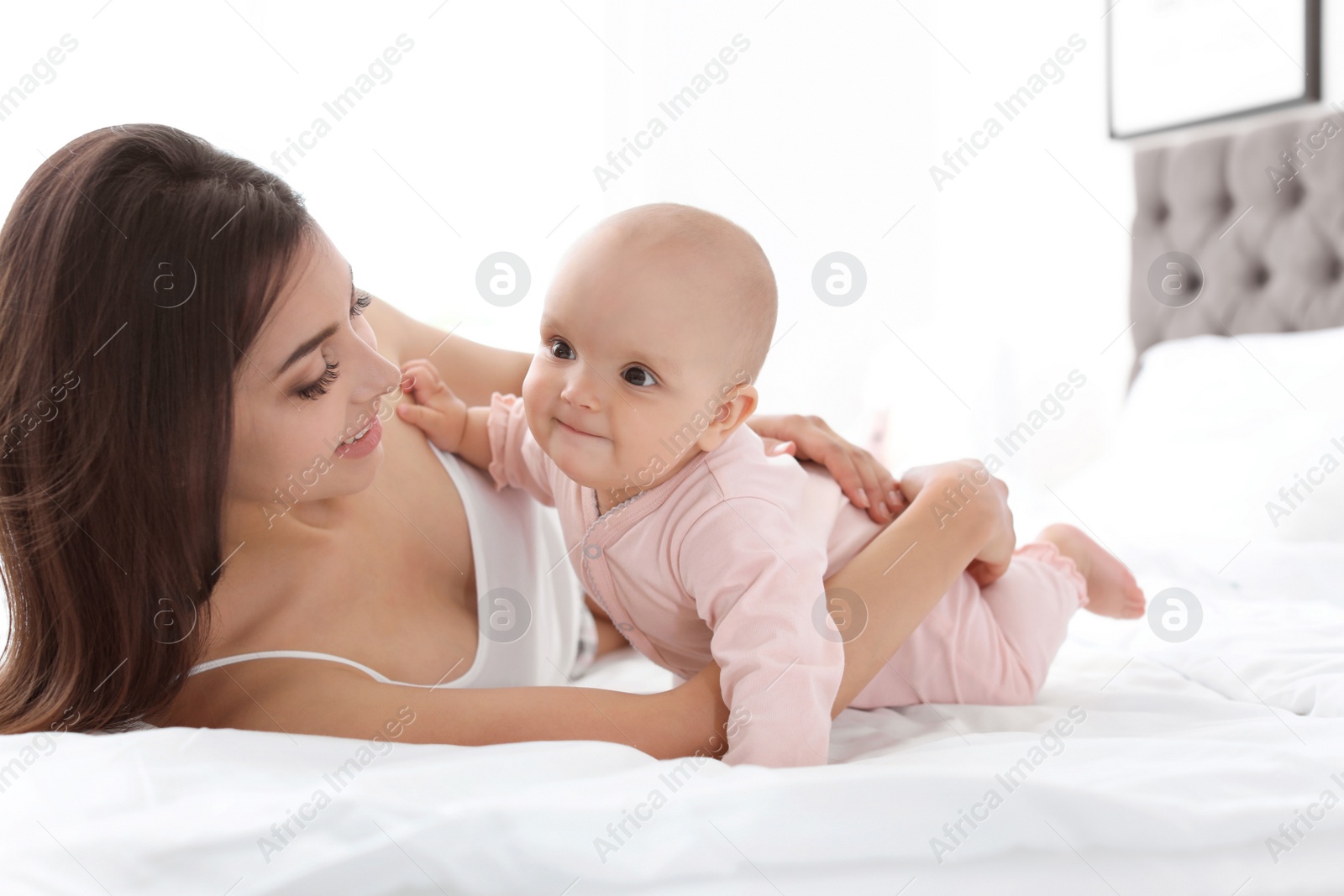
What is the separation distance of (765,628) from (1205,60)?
98.0 inches

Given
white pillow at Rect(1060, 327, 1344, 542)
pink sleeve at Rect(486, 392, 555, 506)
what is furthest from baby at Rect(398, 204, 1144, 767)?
white pillow at Rect(1060, 327, 1344, 542)

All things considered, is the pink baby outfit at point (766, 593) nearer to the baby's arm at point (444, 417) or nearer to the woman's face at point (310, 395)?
the baby's arm at point (444, 417)

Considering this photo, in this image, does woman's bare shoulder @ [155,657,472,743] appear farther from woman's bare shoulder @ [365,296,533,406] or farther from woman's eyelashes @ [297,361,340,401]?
woman's bare shoulder @ [365,296,533,406]

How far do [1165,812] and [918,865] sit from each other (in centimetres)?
19

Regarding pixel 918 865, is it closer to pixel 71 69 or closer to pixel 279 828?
pixel 279 828

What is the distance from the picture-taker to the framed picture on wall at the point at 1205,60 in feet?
7.83

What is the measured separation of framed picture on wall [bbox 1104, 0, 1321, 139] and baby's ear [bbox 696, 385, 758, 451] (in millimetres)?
2143

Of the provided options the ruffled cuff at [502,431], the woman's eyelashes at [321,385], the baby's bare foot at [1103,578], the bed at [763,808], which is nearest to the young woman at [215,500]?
the woman's eyelashes at [321,385]

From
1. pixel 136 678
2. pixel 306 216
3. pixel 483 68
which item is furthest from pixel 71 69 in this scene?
pixel 136 678

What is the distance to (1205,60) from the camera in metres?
2.60

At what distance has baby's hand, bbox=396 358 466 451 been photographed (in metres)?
1.38

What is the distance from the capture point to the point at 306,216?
105 cm

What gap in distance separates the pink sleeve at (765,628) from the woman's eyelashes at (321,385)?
0.42 m

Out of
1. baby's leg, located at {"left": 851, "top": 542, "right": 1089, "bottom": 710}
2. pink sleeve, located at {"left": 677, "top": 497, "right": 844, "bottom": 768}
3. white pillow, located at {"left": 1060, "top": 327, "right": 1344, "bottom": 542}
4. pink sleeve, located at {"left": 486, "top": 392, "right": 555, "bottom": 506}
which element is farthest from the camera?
white pillow, located at {"left": 1060, "top": 327, "right": 1344, "bottom": 542}
